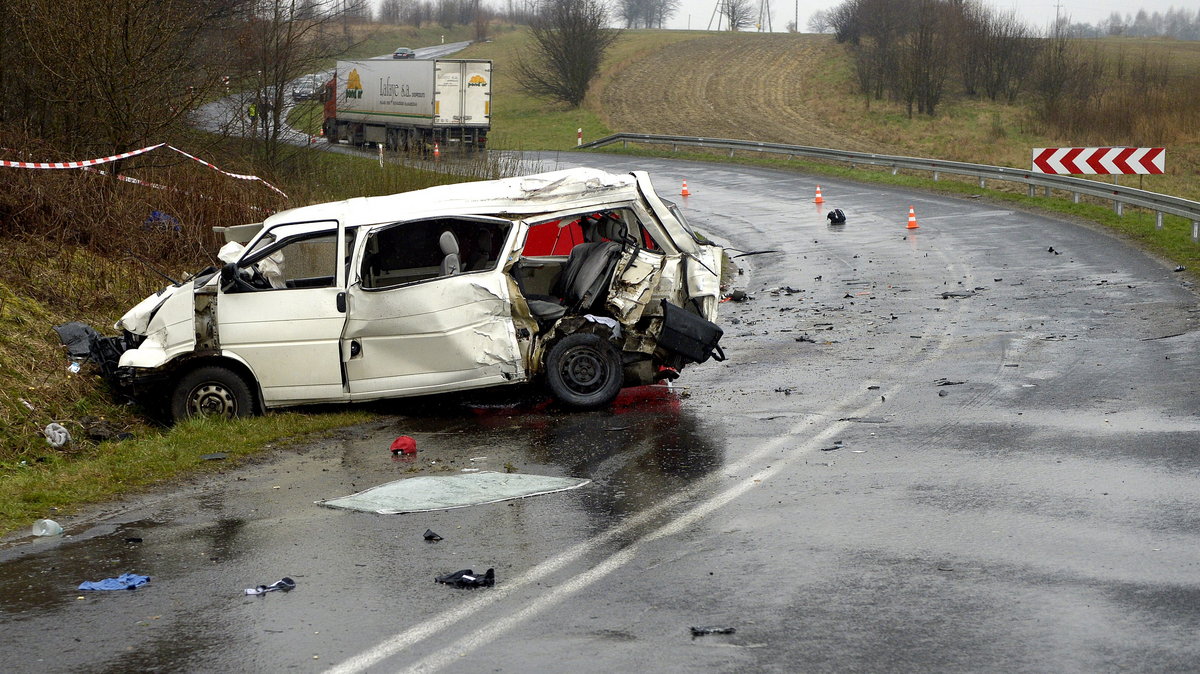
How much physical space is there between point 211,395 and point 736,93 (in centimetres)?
6273

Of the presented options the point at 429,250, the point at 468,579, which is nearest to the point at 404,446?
the point at 429,250

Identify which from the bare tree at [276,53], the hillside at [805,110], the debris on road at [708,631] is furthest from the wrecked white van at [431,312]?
the hillside at [805,110]

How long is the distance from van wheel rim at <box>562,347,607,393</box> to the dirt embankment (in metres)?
41.5

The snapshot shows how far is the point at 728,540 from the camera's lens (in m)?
6.70

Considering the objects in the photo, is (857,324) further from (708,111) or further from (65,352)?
(708,111)

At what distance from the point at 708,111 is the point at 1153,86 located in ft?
75.4

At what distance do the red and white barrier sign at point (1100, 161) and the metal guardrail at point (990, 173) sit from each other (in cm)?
42

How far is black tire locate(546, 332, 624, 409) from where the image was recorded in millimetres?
10438

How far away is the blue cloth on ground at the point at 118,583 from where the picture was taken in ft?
20.5

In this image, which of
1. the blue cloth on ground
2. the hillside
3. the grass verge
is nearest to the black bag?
the grass verge

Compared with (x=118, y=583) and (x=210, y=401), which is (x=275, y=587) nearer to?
(x=118, y=583)

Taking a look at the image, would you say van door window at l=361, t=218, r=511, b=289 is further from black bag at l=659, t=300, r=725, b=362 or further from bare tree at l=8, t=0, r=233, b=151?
bare tree at l=8, t=0, r=233, b=151

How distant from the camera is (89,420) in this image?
10492mm

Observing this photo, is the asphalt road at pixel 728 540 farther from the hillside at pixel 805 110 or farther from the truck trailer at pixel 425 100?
the truck trailer at pixel 425 100
